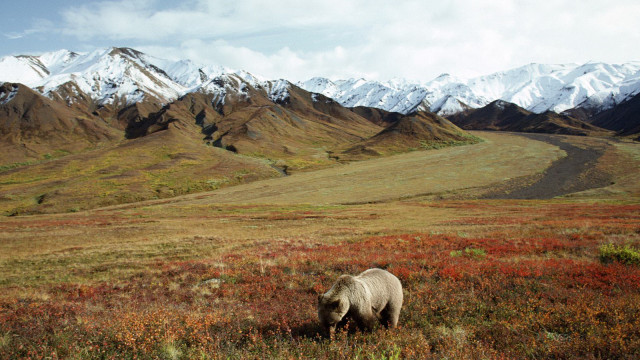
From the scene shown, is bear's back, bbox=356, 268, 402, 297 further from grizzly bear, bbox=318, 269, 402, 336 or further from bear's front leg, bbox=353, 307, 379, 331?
bear's front leg, bbox=353, 307, 379, 331

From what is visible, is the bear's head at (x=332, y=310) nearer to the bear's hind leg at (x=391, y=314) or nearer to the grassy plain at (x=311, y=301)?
the grassy plain at (x=311, y=301)

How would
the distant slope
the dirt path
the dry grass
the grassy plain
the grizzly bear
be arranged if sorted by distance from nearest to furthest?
the grassy plain, the grizzly bear, the dirt path, the dry grass, the distant slope

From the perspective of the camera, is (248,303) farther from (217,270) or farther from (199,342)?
(217,270)

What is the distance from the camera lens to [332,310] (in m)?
6.48

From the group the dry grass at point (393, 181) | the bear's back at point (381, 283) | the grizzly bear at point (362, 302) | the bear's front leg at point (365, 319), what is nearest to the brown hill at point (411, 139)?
the dry grass at point (393, 181)

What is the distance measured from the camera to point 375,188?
81812 millimetres

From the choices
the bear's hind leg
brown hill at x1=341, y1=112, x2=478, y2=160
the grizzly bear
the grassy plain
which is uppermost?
brown hill at x1=341, y1=112, x2=478, y2=160

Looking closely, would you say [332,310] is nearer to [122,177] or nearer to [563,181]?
[563,181]

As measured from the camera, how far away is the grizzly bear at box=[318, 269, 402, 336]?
650 cm

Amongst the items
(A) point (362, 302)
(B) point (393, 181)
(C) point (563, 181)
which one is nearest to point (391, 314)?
(A) point (362, 302)

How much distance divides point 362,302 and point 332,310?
0.77 metres

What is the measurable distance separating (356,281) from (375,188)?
76.3 metres

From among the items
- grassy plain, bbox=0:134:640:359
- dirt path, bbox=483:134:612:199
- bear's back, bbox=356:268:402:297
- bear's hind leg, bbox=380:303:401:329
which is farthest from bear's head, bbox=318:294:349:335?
dirt path, bbox=483:134:612:199

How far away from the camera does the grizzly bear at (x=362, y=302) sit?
6.50 meters
